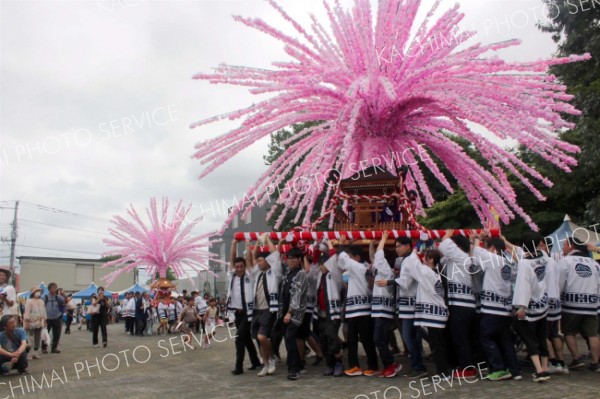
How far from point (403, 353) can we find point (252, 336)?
9.45 ft

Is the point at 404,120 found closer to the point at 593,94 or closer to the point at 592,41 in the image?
the point at 593,94

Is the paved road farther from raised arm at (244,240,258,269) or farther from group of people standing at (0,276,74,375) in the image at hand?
raised arm at (244,240,258,269)

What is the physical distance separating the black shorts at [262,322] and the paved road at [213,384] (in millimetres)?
665

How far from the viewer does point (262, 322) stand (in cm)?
798

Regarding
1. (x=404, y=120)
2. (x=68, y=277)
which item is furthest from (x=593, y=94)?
(x=68, y=277)

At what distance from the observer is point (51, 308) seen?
547 inches

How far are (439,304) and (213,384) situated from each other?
11.3 ft

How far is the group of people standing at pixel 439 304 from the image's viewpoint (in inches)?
264

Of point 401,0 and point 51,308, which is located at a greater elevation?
point 401,0

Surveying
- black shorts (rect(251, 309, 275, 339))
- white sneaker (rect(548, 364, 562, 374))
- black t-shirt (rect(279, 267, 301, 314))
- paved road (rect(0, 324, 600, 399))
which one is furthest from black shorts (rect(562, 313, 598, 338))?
black shorts (rect(251, 309, 275, 339))

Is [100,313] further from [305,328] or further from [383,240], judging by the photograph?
[383,240]

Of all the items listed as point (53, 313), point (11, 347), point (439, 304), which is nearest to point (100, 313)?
point (53, 313)

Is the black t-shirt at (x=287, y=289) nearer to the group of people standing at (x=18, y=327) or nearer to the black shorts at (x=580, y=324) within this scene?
the black shorts at (x=580, y=324)

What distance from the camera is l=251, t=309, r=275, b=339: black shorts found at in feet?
26.0
